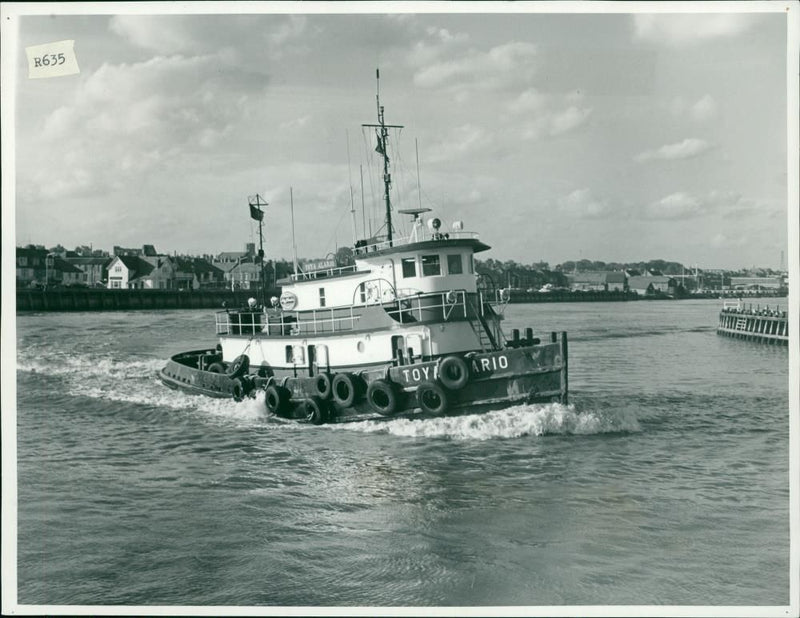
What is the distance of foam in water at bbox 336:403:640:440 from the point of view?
1031 centimetres

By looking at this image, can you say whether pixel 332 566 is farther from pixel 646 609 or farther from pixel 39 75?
pixel 39 75

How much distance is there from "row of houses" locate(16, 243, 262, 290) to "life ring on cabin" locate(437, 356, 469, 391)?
5.02 metres

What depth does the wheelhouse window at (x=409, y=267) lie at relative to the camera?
11266 millimetres

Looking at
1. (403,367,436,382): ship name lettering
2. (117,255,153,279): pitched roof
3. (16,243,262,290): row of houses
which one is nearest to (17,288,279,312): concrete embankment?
(16,243,262,290): row of houses

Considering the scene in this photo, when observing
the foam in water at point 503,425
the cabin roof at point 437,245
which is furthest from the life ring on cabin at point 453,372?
the cabin roof at point 437,245

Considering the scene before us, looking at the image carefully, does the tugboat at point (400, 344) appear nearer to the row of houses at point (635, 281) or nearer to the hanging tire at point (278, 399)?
the hanging tire at point (278, 399)

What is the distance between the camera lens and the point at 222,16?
743cm

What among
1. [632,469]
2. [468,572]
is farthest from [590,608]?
[632,469]

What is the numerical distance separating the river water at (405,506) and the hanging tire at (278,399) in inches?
15.9

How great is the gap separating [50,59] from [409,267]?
19.4 ft

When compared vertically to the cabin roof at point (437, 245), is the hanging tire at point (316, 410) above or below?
below

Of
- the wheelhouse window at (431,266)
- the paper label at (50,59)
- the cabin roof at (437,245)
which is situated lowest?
the wheelhouse window at (431,266)

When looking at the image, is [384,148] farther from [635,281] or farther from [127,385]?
[635,281]

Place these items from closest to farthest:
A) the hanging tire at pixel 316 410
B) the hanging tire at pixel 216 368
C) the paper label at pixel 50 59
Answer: the paper label at pixel 50 59, the hanging tire at pixel 316 410, the hanging tire at pixel 216 368
